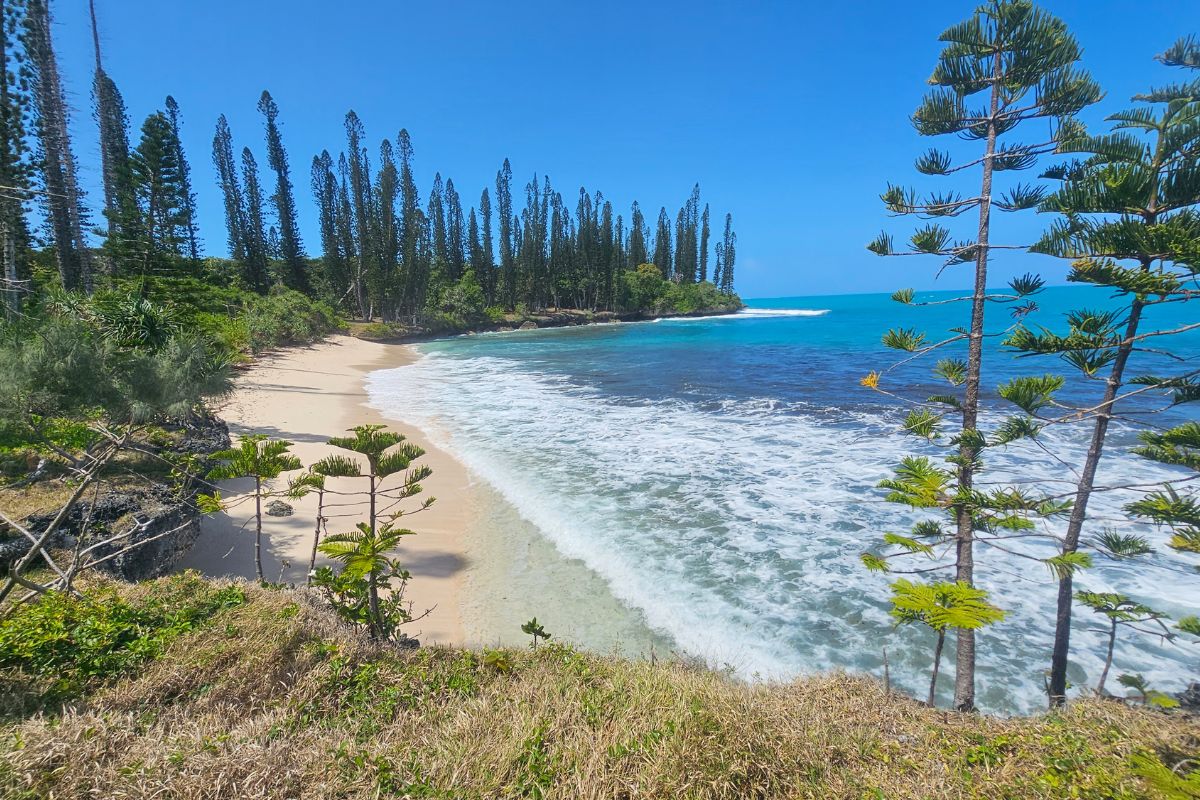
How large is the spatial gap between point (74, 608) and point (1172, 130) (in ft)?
24.2

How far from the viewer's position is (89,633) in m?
2.88

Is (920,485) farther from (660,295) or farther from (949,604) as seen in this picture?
(660,295)

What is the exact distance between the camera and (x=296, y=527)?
6770 mm

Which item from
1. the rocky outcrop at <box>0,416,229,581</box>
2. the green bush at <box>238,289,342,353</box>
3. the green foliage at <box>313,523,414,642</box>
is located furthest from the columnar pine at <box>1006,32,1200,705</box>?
the green bush at <box>238,289,342,353</box>

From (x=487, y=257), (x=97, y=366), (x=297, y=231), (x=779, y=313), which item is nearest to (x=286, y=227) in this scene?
(x=297, y=231)

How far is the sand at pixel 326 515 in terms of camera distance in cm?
552

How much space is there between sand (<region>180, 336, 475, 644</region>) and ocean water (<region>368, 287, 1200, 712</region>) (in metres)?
0.37

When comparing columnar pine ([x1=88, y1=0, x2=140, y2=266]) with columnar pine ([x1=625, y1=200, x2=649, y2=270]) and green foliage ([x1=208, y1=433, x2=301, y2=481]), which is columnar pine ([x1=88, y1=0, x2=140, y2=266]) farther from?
columnar pine ([x1=625, y1=200, x2=649, y2=270])

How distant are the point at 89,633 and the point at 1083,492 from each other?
6227 mm

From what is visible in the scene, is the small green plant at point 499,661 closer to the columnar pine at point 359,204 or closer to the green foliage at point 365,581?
the green foliage at point 365,581

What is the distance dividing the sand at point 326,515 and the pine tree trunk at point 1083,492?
4.89m

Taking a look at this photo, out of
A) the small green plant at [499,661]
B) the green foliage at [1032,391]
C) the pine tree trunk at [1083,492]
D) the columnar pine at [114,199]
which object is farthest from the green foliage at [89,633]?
the columnar pine at [114,199]

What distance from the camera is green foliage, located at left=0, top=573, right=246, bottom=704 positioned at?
8.58 ft

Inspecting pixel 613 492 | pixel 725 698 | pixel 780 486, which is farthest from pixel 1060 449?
pixel 725 698
